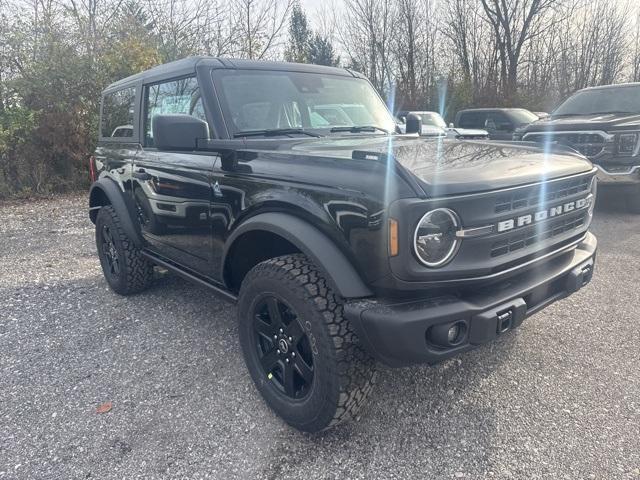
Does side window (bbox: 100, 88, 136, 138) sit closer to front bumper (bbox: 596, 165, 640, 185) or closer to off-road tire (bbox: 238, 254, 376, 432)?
off-road tire (bbox: 238, 254, 376, 432)

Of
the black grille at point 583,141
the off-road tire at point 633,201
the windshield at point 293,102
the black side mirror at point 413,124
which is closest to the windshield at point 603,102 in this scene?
the black grille at point 583,141

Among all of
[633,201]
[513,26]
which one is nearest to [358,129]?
[633,201]

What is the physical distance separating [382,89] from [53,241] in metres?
21.2

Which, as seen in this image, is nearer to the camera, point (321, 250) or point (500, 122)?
point (321, 250)

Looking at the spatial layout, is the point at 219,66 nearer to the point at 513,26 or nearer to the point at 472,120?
the point at 472,120

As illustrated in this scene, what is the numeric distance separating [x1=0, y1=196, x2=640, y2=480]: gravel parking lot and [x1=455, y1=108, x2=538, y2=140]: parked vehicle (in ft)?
30.5

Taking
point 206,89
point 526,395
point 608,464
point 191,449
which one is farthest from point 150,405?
point 608,464

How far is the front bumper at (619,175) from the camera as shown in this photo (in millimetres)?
6363

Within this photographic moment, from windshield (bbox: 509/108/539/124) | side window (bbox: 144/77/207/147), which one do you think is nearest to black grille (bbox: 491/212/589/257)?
side window (bbox: 144/77/207/147)

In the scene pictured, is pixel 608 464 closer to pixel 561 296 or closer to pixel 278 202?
pixel 561 296

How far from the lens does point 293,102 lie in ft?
10.5

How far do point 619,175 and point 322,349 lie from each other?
6.14 m

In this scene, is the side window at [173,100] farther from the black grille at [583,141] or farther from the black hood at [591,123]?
the black hood at [591,123]

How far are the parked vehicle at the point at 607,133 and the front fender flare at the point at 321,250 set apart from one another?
19.5ft
